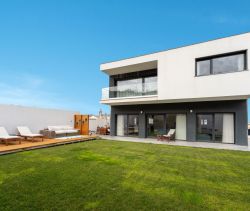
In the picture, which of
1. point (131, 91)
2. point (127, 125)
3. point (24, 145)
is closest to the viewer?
point (24, 145)

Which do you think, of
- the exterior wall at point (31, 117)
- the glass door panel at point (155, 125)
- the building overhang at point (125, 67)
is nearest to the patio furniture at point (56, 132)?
the exterior wall at point (31, 117)

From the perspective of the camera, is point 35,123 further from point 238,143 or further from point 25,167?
point 238,143

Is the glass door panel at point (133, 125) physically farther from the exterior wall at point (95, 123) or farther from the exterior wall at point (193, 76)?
the exterior wall at point (95, 123)

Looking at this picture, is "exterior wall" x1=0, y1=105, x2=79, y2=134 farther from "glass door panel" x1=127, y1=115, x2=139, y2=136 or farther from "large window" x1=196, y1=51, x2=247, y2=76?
"large window" x1=196, y1=51, x2=247, y2=76

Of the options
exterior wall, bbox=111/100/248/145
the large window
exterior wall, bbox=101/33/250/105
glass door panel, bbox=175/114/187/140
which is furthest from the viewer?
glass door panel, bbox=175/114/187/140

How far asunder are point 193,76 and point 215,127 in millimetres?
4350

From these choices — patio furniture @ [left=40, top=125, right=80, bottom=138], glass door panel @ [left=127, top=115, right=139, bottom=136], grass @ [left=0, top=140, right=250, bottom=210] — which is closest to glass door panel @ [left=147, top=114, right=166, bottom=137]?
glass door panel @ [left=127, top=115, right=139, bottom=136]

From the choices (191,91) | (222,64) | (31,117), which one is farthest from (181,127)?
(31,117)

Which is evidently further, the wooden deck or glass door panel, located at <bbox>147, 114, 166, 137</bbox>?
glass door panel, located at <bbox>147, 114, 166, 137</bbox>

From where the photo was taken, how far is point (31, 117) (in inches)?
497

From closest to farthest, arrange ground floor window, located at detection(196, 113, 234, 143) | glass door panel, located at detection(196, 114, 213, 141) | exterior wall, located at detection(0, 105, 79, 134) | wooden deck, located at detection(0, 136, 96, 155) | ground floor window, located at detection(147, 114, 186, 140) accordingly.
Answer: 1. wooden deck, located at detection(0, 136, 96, 155)
2. exterior wall, located at detection(0, 105, 79, 134)
3. ground floor window, located at detection(196, 113, 234, 143)
4. glass door panel, located at detection(196, 114, 213, 141)
5. ground floor window, located at detection(147, 114, 186, 140)

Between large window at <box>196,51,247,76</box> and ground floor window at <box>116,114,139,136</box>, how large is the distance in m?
6.95

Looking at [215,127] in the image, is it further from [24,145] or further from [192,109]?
[24,145]

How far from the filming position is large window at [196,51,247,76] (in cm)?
984
